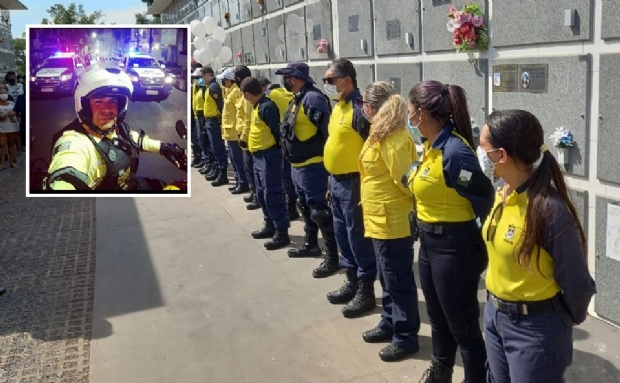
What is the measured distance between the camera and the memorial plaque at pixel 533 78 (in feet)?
12.6

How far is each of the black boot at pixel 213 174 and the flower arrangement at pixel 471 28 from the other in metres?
5.78

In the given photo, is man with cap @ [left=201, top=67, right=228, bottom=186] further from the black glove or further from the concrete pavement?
the black glove

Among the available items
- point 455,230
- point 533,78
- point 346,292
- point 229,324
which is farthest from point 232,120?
point 455,230

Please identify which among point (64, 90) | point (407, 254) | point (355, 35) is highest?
point (355, 35)

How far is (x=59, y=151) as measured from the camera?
3148mm

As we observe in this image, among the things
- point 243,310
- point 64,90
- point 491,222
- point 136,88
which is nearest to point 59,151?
point 64,90

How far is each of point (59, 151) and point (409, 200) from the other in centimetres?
189

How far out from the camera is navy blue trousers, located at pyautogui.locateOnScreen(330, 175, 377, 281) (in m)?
3.98

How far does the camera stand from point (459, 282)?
269 cm

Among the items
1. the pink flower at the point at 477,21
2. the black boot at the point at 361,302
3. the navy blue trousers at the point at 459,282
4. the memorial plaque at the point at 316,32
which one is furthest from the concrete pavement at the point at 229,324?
the memorial plaque at the point at 316,32

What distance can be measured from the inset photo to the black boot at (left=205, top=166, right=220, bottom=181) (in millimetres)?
6345

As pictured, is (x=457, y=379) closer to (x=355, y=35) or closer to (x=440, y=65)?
(x=440, y=65)

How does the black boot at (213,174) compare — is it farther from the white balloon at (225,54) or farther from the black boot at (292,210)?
the white balloon at (225,54)

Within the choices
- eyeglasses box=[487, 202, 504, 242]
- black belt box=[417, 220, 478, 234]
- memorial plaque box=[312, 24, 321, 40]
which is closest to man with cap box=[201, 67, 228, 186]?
memorial plaque box=[312, 24, 321, 40]
